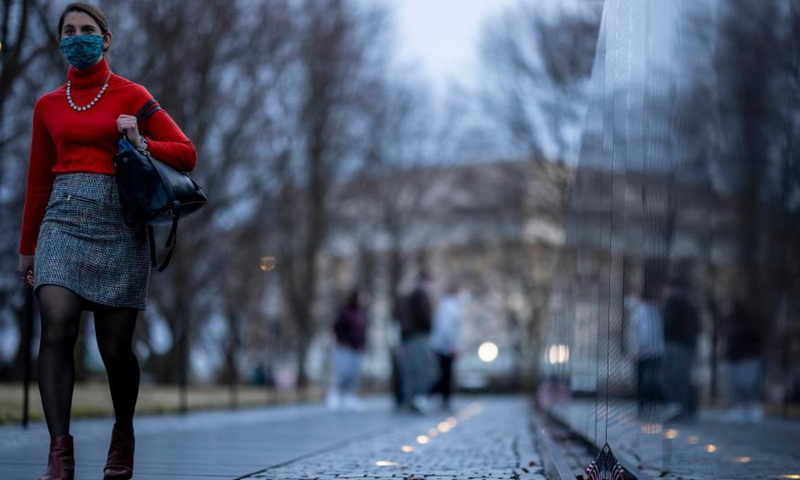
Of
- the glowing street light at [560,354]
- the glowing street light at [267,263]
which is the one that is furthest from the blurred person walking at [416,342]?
the glowing street light at [267,263]

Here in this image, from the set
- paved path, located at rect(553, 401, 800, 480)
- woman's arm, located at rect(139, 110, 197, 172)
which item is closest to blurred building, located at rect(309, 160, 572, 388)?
paved path, located at rect(553, 401, 800, 480)

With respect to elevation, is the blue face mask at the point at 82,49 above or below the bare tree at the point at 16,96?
below

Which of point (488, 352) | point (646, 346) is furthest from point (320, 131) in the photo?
point (488, 352)

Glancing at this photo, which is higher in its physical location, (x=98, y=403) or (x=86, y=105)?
(x=86, y=105)

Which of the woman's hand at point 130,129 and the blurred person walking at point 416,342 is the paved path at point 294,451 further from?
the blurred person walking at point 416,342

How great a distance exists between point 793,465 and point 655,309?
3.19 ft

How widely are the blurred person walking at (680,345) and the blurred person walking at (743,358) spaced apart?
0.20 metres

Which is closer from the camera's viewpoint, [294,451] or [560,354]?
[294,451]

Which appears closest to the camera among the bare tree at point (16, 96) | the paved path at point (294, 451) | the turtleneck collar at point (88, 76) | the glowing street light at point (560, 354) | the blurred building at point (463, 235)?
the turtleneck collar at point (88, 76)

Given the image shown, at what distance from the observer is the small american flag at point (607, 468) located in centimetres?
501

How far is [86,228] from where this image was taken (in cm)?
492

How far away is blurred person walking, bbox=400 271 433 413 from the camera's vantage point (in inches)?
685

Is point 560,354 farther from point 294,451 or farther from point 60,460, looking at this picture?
point 60,460

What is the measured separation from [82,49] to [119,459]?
1.66m
